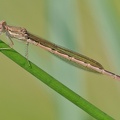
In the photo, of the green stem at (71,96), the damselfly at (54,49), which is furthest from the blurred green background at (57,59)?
the green stem at (71,96)

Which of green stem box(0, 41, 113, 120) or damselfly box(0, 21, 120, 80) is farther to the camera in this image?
damselfly box(0, 21, 120, 80)

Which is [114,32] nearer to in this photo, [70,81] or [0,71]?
[70,81]

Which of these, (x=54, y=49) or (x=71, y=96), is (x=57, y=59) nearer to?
(x=54, y=49)

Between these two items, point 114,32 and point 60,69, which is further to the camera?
point 60,69

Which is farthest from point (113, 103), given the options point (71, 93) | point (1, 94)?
point (71, 93)

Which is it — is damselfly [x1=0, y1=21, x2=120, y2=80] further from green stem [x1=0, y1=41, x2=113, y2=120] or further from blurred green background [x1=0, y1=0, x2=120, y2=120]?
green stem [x1=0, y1=41, x2=113, y2=120]

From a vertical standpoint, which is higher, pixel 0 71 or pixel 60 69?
pixel 60 69

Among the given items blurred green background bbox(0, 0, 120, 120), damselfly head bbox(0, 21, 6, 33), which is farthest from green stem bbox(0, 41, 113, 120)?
damselfly head bbox(0, 21, 6, 33)

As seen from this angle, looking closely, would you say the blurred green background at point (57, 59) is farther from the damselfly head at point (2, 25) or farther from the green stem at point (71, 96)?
the green stem at point (71, 96)
